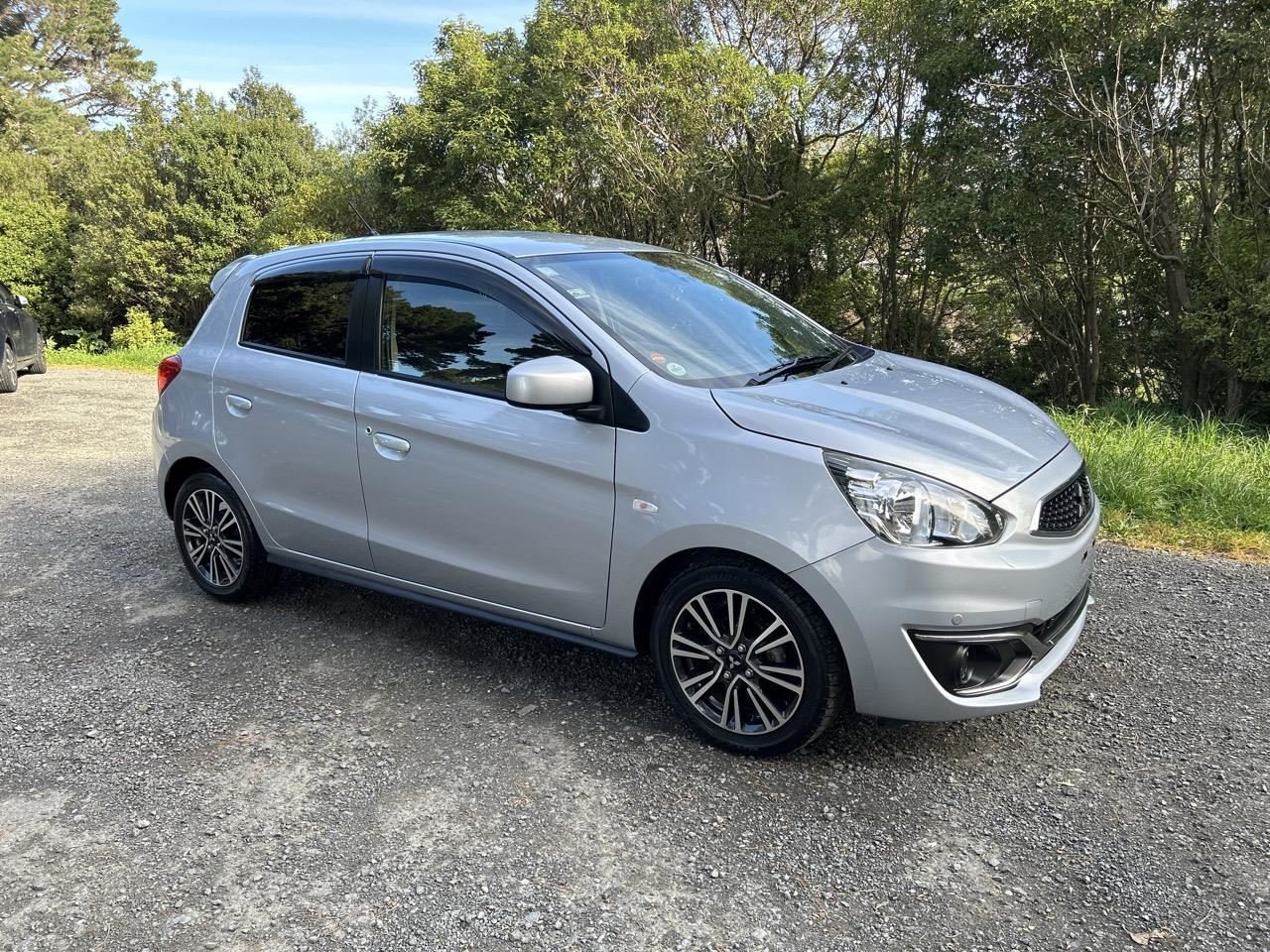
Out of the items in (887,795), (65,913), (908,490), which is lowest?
(65,913)

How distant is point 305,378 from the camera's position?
411 cm

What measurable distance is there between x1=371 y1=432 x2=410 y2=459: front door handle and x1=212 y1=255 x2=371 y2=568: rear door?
14 centimetres

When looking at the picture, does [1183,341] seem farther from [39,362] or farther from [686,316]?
[39,362]

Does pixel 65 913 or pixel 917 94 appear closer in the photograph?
pixel 65 913

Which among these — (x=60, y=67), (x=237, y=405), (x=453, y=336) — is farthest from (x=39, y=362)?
(x=60, y=67)

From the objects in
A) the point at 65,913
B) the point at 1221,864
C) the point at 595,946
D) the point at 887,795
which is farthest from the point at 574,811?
the point at 1221,864

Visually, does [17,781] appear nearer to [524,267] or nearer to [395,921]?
[395,921]

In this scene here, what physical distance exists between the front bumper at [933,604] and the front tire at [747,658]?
9cm

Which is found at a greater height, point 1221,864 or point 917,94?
point 917,94

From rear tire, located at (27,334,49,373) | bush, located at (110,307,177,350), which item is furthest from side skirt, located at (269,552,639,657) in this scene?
bush, located at (110,307,177,350)

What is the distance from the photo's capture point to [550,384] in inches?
125

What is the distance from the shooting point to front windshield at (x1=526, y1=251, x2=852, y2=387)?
3.50 m

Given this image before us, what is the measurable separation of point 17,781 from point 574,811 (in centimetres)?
192

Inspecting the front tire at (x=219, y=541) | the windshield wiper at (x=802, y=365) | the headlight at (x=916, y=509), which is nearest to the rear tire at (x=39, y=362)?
the front tire at (x=219, y=541)
